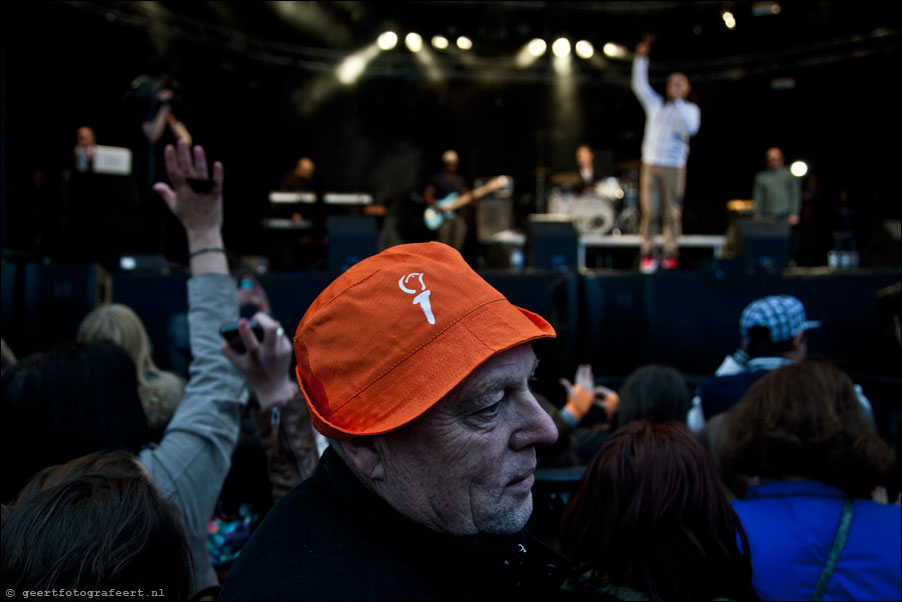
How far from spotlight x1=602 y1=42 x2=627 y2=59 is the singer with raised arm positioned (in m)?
4.65

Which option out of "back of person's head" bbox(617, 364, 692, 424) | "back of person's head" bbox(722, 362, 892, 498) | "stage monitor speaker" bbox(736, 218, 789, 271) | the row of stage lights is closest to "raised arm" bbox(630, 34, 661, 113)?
"stage monitor speaker" bbox(736, 218, 789, 271)

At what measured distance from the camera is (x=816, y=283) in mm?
5465

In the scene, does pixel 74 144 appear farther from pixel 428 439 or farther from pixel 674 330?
pixel 428 439

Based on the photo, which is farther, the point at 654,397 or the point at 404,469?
the point at 654,397

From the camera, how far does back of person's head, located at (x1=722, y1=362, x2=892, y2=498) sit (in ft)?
5.95

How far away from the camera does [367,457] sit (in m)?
0.99

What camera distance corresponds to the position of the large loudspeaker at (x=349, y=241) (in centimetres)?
566

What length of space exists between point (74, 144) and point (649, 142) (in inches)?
331

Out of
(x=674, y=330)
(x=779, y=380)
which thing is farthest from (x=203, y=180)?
(x=674, y=330)

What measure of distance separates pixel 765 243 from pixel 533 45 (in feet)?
25.9

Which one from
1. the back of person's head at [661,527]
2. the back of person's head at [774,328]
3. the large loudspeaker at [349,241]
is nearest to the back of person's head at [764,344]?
the back of person's head at [774,328]

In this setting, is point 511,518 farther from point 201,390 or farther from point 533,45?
point 533,45

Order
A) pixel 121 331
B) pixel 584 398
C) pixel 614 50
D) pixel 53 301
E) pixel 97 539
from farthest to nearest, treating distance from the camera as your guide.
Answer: pixel 614 50, pixel 53 301, pixel 584 398, pixel 121 331, pixel 97 539

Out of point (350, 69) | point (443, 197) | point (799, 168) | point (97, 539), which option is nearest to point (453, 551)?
point (97, 539)
